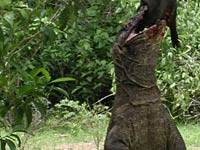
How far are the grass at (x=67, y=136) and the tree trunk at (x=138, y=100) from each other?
2977mm

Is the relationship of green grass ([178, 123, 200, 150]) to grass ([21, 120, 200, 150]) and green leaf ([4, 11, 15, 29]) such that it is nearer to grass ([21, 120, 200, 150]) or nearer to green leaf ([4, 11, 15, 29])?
grass ([21, 120, 200, 150])

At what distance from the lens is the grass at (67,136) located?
17.2 feet

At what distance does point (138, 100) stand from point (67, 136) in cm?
384

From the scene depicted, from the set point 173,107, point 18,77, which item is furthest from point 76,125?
point 18,77

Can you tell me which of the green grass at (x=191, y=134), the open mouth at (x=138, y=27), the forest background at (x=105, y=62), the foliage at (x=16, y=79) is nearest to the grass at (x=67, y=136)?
the green grass at (x=191, y=134)

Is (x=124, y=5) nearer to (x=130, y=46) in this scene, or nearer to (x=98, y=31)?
(x=98, y=31)

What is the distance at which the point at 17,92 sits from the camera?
188cm

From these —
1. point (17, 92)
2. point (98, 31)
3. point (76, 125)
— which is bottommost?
point (76, 125)

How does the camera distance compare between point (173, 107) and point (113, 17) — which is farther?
point (113, 17)

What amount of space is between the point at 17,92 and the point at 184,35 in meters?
4.17

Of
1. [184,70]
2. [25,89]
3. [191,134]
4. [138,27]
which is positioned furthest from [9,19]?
[184,70]

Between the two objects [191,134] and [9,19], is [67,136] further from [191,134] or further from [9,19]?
[9,19]

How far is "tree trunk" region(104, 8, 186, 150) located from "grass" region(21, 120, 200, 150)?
9.77ft

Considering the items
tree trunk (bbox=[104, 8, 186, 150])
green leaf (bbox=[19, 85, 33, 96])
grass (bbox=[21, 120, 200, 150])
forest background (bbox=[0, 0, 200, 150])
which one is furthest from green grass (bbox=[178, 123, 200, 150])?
green leaf (bbox=[19, 85, 33, 96])
